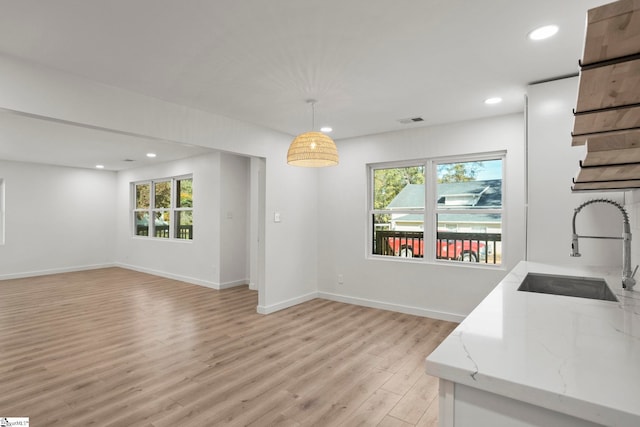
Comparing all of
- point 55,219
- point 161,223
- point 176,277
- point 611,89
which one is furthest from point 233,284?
point 611,89

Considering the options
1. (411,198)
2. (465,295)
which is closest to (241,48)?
(411,198)

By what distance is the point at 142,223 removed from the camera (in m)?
8.31

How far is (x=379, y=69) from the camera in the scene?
2771 millimetres

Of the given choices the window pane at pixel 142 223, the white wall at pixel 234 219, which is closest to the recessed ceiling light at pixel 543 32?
the white wall at pixel 234 219

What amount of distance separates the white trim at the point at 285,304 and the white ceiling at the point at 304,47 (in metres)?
2.70

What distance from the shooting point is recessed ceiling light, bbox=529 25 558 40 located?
218 centimetres

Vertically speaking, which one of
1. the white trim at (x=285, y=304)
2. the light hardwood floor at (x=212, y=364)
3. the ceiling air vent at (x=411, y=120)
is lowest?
the light hardwood floor at (x=212, y=364)

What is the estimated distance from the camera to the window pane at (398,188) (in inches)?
185

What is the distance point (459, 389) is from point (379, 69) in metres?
2.51

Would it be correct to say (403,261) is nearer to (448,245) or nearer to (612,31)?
(448,245)

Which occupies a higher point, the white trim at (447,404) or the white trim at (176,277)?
the white trim at (447,404)

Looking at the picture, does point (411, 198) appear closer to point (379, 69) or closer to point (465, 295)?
point (465, 295)

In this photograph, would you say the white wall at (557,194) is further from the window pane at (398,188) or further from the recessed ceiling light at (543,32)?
the window pane at (398,188)

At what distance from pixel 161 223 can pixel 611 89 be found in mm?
8300
